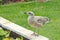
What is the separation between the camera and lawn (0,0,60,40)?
26.9 ft

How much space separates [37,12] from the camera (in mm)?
9648

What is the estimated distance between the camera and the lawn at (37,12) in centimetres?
821

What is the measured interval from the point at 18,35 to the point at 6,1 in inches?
193

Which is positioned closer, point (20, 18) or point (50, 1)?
point (20, 18)

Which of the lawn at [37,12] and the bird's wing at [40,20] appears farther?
the lawn at [37,12]

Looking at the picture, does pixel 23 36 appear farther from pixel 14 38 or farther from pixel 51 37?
pixel 51 37

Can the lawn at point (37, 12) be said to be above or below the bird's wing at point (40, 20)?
below

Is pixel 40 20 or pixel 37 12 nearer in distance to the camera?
pixel 40 20

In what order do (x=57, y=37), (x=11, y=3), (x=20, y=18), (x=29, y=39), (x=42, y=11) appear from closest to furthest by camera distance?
(x=29, y=39) < (x=57, y=37) < (x=20, y=18) < (x=42, y=11) < (x=11, y=3)

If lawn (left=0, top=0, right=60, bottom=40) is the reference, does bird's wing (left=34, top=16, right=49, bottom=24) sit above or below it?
above

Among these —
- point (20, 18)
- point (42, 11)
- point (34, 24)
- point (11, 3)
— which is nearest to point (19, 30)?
point (34, 24)

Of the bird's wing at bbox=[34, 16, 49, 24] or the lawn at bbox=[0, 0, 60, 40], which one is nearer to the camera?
the bird's wing at bbox=[34, 16, 49, 24]

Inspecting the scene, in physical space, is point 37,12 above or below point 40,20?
below

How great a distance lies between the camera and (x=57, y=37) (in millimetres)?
7461
